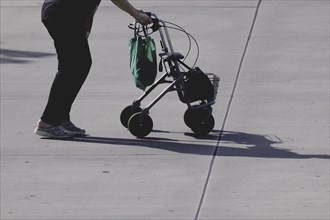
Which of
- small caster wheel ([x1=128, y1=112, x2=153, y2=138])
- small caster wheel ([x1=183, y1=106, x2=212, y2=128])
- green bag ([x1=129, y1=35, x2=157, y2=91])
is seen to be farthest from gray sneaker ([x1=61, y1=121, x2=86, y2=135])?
small caster wheel ([x1=183, y1=106, x2=212, y2=128])

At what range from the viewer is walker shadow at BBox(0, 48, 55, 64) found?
478 inches

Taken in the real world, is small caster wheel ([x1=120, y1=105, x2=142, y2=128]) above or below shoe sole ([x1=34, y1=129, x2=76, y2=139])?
above

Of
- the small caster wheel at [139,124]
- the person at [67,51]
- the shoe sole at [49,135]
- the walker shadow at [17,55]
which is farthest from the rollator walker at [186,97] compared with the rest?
the walker shadow at [17,55]

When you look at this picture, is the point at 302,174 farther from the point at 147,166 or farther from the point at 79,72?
the point at 79,72

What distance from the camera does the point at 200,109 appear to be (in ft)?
30.3

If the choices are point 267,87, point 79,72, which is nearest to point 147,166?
point 79,72

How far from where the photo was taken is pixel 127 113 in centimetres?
948

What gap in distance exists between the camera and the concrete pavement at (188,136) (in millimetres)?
7746

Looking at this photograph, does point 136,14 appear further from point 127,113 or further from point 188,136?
point 188,136

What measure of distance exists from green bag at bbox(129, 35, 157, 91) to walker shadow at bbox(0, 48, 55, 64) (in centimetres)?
323

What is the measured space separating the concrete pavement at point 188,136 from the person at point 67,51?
0.51 ft

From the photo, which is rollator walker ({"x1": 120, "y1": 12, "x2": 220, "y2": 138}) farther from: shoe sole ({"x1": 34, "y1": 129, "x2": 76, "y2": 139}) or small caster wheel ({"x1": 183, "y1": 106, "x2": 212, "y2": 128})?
shoe sole ({"x1": 34, "y1": 129, "x2": 76, "y2": 139})

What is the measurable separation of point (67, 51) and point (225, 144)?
149 cm

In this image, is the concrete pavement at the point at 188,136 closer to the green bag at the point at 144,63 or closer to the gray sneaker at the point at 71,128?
the gray sneaker at the point at 71,128
